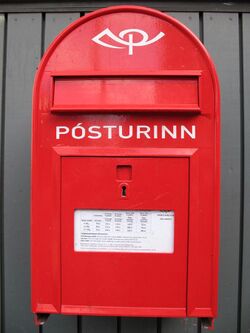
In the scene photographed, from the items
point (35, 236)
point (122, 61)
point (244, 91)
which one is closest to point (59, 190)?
point (35, 236)

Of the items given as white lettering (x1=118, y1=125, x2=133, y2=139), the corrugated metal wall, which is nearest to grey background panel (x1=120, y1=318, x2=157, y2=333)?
the corrugated metal wall

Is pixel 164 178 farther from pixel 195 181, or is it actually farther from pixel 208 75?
pixel 208 75

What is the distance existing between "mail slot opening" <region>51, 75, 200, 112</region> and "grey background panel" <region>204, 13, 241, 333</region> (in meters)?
0.62

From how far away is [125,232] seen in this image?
1.31 m

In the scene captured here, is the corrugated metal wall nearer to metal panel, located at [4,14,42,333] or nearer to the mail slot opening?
metal panel, located at [4,14,42,333]

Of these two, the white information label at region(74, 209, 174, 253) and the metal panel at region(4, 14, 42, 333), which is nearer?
the white information label at region(74, 209, 174, 253)

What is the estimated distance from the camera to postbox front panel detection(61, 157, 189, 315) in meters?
1.28

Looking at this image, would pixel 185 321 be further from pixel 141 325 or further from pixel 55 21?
pixel 55 21

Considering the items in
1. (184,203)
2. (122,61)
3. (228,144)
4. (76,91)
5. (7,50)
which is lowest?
(184,203)

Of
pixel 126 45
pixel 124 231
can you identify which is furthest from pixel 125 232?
pixel 126 45

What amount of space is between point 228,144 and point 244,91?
31cm

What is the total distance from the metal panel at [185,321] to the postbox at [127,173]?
575 mm

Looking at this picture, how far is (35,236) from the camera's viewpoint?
4.31 ft

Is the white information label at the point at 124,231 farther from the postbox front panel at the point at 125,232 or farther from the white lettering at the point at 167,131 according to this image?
the white lettering at the point at 167,131
